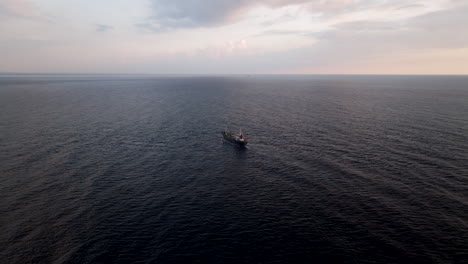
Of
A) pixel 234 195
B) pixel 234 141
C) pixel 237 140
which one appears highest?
pixel 237 140

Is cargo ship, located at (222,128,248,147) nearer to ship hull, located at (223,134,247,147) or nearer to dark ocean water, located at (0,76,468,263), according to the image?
ship hull, located at (223,134,247,147)

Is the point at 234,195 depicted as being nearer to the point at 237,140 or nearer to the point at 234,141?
the point at 237,140

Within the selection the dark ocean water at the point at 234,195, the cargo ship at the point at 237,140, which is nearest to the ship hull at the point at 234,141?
the cargo ship at the point at 237,140

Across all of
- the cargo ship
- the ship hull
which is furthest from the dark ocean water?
the cargo ship

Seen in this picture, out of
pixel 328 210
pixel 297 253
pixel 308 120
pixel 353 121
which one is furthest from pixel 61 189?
pixel 353 121

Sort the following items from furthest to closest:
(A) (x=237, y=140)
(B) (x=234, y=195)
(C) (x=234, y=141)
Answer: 1. (C) (x=234, y=141)
2. (A) (x=237, y=140)
3. (B) (x=234, y=195)

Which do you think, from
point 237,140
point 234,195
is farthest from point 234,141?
point 234,195

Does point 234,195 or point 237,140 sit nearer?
point 234,195

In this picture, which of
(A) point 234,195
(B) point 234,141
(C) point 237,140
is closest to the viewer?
(A) point 234,195

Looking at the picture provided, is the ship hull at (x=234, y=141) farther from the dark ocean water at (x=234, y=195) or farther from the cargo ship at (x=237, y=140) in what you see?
the dark ocean water at (x=234, y=195)
